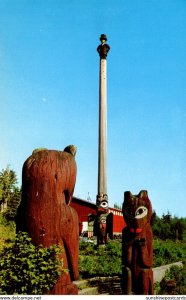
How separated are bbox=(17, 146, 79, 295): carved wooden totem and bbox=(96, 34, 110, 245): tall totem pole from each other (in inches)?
568

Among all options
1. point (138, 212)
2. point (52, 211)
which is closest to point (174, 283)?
point (138, 212)

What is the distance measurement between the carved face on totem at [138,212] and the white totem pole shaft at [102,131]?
49.8 ft

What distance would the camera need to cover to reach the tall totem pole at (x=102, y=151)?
2116cm

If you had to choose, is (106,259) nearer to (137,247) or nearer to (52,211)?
(137,247)

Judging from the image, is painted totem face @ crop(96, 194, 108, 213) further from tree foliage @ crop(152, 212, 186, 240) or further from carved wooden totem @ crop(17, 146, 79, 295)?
tree foliage @ crop(152, 212, 186, 240)

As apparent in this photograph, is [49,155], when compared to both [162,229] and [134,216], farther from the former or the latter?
[162,229]

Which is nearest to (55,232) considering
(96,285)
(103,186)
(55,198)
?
(55,198)

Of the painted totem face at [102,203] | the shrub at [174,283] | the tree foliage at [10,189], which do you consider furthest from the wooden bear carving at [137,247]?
the tree foliage at [10,189]

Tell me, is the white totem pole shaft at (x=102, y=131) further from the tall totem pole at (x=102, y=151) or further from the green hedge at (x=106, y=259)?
the green hedge at (x=106, y=259)

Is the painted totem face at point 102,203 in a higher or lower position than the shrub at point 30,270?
higher

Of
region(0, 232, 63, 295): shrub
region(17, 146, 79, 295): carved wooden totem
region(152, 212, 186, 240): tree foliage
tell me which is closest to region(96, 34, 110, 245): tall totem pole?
region(17, 146, 79, 295): carved wooden totem

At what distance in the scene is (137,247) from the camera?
8414 millimetres

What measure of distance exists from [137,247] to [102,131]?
57.3 feet

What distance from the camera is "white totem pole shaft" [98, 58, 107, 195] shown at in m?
24.3
